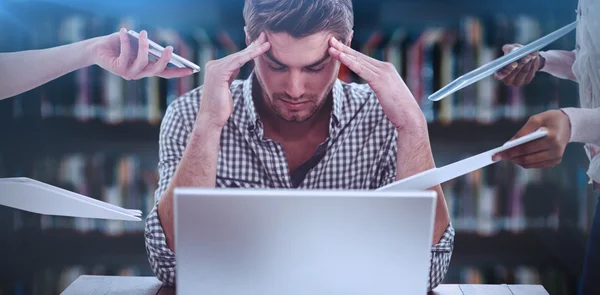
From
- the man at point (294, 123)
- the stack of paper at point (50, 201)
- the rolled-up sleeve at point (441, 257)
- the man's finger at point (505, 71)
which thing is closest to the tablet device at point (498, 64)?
the man's finger at point (505, 71)

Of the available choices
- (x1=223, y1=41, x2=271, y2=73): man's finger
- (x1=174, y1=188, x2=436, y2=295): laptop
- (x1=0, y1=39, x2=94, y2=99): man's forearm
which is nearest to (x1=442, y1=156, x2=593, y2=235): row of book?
(x1=223, y1=41, x2=271, y2=73): man's finger

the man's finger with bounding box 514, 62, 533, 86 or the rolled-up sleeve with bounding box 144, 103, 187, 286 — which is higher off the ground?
the man's finger with bounding box 514, 62, 533, 86

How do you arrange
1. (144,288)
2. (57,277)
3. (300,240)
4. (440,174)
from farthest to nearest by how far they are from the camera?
(57,277), (144,288), (440,174), (300,240)

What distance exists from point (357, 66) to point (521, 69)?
1.83 ft

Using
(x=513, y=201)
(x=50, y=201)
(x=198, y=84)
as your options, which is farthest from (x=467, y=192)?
(x=50, y=201)

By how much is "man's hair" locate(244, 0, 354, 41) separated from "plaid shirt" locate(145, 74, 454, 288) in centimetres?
17

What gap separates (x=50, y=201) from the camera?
174 centimetres

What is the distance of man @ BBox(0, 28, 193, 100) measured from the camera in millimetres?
1846

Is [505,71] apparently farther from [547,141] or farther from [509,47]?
[547,141]

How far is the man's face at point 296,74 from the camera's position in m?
1.78

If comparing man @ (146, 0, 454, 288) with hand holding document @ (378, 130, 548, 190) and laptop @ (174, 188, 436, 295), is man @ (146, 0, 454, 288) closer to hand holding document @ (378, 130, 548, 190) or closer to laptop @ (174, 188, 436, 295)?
hand holding document @ (378, 130, 548, 190)

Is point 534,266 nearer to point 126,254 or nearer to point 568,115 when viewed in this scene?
point 568,115

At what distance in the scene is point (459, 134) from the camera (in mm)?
1967

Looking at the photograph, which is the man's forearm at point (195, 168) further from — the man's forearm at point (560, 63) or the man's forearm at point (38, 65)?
the man's forearm at point (560, 63)
